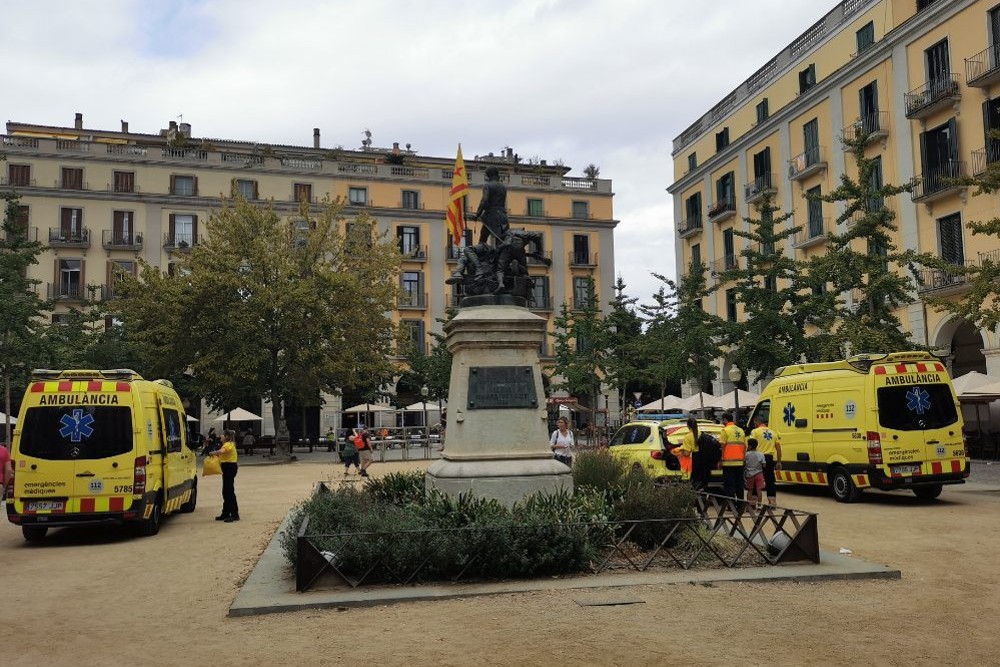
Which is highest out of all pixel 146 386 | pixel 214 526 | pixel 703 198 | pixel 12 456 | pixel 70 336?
pixel 703 198

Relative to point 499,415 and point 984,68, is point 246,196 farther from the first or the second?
point 499,415

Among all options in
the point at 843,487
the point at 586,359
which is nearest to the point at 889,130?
the point at 586,359

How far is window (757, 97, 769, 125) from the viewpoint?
4028 cm

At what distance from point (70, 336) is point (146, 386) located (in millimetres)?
27372

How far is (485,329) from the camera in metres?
10.7

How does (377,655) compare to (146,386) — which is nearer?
(377,655)

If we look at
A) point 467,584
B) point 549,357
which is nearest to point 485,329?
point 467,584

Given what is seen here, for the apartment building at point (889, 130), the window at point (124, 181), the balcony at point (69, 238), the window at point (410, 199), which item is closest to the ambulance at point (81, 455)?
the apartment building at point (889, 130)

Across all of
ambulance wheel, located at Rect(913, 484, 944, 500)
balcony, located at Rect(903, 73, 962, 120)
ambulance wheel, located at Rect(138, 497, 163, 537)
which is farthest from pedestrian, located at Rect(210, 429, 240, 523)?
balcony, located at Rect(903, 73, 962, 120)

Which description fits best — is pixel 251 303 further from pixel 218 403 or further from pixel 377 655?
pixel 377 655

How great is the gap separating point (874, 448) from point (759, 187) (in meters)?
26.7

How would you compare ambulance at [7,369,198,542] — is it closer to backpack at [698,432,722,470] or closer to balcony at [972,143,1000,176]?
backpack at [698,432,722,470]

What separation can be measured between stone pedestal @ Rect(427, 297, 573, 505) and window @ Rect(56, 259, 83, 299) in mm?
43545

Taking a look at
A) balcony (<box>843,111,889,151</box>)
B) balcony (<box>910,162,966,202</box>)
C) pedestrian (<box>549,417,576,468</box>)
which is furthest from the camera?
balcony (<box>843,111,889,151</box>)
